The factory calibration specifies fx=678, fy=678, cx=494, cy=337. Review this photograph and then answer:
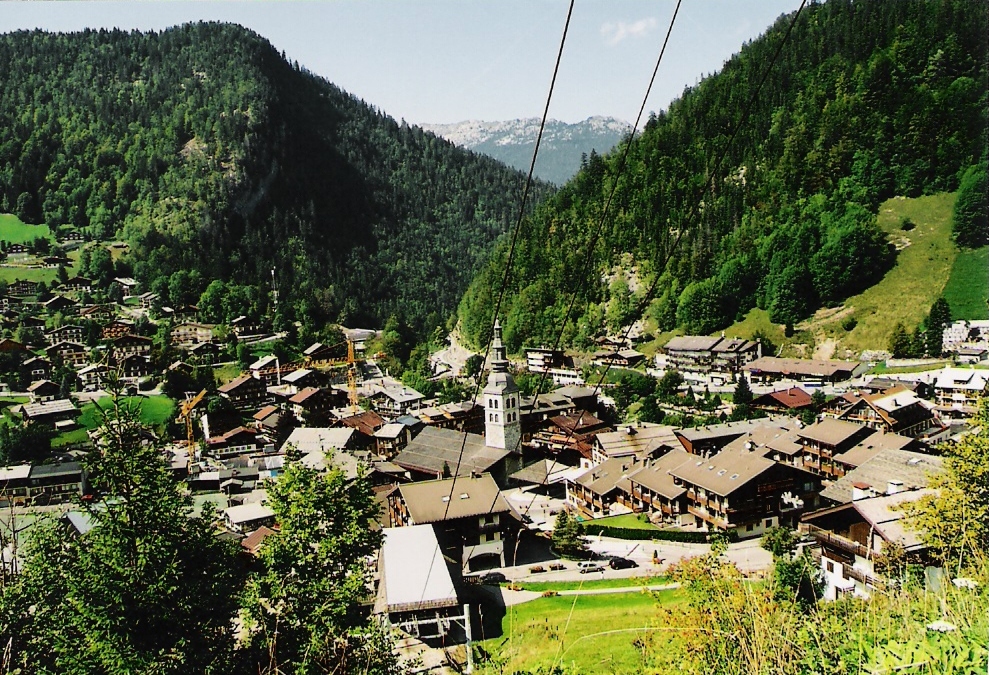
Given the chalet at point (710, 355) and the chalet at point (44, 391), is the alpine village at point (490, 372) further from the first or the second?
the chalet at point (44, 391)

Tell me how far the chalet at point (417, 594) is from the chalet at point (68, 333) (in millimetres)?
62935

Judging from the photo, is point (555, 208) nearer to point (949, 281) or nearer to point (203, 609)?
point (949, 281)

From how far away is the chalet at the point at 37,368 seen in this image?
59188mm

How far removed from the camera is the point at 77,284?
79625 mm

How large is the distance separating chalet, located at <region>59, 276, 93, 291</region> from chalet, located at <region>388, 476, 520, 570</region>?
237 ft

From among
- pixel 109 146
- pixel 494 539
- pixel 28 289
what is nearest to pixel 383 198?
pixel 109 146

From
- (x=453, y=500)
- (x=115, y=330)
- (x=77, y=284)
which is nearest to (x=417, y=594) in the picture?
(x=453, y=500)

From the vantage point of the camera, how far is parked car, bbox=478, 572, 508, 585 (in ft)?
69.2

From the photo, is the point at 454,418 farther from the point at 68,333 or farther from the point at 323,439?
the point at 68,333

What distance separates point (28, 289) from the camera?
76.1 meters

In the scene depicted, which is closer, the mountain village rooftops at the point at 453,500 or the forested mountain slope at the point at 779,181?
the mountain village rooftops at the point at 453,500

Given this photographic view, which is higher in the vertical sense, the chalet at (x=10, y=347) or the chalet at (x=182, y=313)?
the chalet at (x=182, y=313)

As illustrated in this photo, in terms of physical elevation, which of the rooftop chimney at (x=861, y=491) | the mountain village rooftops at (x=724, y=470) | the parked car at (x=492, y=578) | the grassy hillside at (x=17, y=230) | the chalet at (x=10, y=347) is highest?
the grassy hillside at (x=17, y=230)

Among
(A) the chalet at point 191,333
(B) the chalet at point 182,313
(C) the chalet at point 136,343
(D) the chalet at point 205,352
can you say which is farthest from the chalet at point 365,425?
(B) the chalet at point 182,313
